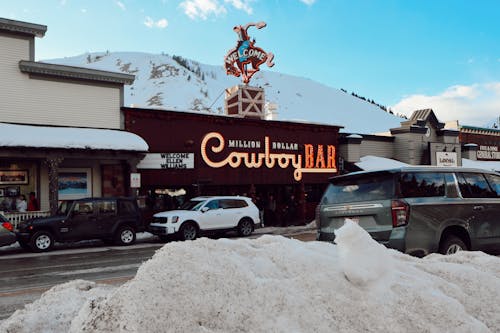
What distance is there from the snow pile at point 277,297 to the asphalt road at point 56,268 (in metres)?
Answer: 3.51

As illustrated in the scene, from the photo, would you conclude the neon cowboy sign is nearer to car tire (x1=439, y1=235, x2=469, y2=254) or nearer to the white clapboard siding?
the white clapboard siding

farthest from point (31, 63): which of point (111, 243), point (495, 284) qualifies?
point (495, 284)

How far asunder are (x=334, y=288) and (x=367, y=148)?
28.5 meters

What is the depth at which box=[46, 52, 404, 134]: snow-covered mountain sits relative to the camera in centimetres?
10756

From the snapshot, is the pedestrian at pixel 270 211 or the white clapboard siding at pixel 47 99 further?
the pedestrian at pixel 270 211

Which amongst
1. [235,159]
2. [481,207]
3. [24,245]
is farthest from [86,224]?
[481,207]

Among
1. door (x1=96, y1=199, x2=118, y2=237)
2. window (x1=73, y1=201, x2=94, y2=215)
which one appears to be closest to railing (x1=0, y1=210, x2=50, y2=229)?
window (x1=73, y1=201, x2=94, y2=215)

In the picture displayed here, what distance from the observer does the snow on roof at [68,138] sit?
16.3 meters

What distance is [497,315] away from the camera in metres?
3.56

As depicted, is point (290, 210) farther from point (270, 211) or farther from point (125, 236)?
point (125, 236)

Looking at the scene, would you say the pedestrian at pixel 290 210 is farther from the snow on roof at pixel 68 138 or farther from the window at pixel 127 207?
the window at pixel 127 207

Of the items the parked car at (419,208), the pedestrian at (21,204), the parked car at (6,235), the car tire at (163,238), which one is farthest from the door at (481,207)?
the pedestrian at (21,204)

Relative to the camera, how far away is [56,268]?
10.2 metres

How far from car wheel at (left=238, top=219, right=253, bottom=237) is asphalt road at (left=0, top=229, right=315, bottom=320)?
500cm
